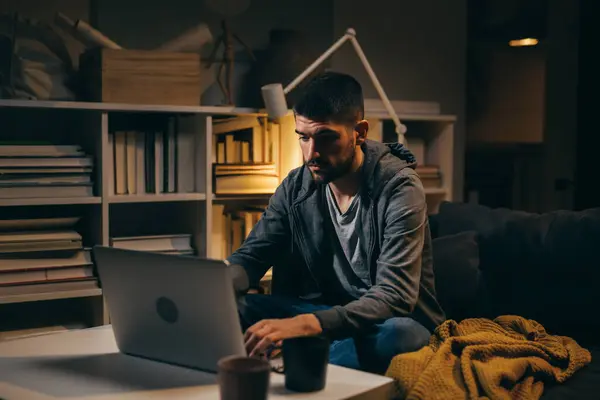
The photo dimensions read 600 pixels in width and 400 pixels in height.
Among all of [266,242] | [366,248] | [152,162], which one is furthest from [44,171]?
[366,248]

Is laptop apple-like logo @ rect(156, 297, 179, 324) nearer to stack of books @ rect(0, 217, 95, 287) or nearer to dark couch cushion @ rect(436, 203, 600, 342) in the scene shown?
dark couch cushion @ rect(436, 203, 600, 342)

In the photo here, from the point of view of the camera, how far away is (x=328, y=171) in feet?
7.06

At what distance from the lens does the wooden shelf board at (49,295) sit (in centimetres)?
272

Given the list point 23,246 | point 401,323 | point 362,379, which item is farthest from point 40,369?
point 23,246

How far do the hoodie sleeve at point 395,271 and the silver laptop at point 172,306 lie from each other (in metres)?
0.36

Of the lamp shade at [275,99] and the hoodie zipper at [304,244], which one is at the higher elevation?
the lamp shade at [275,99]

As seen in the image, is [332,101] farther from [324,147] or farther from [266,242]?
[266,242]

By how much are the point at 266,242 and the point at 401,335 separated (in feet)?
2.22

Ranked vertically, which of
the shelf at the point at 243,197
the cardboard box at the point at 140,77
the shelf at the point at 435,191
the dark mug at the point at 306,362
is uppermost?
the cardboard box at the point at 140,77

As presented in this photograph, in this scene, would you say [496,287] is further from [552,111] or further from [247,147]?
[552,111]

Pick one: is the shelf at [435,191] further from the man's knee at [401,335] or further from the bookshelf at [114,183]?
the man's knee at [401,335]

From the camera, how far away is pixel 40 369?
1521mm

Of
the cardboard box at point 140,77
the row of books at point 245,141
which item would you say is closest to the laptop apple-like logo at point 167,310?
the cardboard box at point 140,77

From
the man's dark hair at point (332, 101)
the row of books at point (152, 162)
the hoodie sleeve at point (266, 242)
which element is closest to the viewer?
the man's dark hair at point (332, 101)
